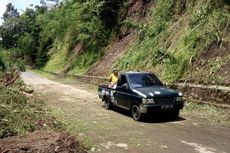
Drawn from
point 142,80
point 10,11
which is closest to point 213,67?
point 142,80

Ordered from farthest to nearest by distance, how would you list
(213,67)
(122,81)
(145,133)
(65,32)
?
1. (65,32)
2. (213,67)
3. (122,81)
4. (145,133)

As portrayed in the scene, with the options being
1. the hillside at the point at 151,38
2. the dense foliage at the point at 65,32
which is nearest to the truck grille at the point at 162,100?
the hillside at the point at 151,38

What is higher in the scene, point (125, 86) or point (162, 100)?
point (125, 86)

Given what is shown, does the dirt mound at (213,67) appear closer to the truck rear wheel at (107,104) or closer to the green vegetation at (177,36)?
the green vegetation at (177,36)

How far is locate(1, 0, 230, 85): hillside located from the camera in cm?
1977

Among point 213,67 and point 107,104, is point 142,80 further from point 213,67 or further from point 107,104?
point 213,67

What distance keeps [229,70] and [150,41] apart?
1164 cm

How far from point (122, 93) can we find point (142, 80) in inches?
35.5

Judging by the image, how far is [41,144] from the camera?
8891 mm

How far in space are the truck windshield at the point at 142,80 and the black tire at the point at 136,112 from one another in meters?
0.89

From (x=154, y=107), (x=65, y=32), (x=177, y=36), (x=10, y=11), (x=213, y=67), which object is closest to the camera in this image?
(x=154, y=107)

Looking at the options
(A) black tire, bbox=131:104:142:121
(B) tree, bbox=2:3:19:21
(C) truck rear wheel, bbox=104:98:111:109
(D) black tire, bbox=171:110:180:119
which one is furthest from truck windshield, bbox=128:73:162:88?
(B) tree, bbox=2:3:19:21

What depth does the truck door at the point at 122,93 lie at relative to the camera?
15.3m

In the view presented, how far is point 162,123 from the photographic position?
1374cm
